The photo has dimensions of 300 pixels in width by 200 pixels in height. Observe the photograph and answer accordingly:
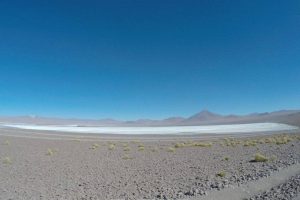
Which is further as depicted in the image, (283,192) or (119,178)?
(119,178)

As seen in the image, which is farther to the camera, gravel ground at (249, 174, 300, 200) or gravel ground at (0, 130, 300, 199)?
gravel ground at (0, 130, 300, 199)

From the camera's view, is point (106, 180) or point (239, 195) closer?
point (239, 195)

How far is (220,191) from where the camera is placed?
37.8 ft

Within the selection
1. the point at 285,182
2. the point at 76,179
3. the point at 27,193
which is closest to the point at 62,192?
the point at 27,193

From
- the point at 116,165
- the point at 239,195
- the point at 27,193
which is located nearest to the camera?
the point at 239,195

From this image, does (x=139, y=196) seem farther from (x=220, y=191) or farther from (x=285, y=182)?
(x=285, y=182)

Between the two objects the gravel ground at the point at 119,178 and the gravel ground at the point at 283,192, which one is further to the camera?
the gravel ground at the point at 119,178

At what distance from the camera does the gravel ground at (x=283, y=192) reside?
10008 mm

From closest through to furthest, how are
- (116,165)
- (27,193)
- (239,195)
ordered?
1. (239,195)
2. (27,193)
3. (116,165)

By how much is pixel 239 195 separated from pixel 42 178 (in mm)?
8963

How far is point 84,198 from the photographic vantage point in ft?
36.7

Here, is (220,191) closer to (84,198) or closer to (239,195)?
(239,195)

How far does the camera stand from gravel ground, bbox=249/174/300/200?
32.8 ft

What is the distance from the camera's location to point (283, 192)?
420 inches
